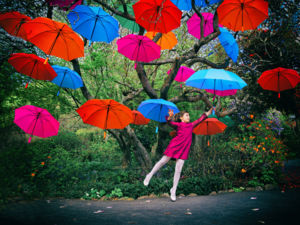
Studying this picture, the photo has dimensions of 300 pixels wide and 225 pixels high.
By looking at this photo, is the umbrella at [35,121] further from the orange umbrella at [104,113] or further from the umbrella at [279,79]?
the umbrella at [279,79]

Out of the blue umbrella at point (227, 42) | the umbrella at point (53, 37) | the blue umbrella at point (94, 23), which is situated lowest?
the umbrella at point (53, 37)

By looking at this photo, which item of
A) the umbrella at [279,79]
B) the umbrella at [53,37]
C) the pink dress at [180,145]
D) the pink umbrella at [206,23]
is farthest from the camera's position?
the pink umbrella at [206,23]

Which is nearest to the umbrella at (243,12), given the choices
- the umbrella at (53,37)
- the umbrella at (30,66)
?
the umbrella at (53,37)

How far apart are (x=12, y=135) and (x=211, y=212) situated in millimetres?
4245

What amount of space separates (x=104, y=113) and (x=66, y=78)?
1916mm

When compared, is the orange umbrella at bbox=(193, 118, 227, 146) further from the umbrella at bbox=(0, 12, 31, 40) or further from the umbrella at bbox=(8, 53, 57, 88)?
the umbrella at bbox=(0, 12, 31, 40)

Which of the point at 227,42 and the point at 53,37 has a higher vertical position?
the point at 227,42

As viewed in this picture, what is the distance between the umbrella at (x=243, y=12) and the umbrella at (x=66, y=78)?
169 inches

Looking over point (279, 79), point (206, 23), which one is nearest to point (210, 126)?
point (279, 79)

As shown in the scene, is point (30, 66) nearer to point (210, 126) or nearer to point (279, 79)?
point (210, 126)

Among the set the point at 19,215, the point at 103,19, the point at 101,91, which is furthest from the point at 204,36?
the point at 19,215

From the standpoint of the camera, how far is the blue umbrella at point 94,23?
561 cm

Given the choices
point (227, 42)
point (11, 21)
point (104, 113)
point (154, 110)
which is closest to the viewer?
point (11, 21)

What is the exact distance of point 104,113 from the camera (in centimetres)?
513
